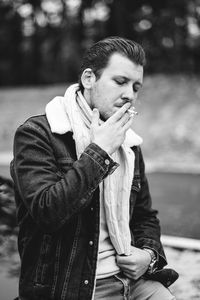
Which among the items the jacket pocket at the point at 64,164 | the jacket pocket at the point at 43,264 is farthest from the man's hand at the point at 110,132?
the jacket pocket at the point at 43,264

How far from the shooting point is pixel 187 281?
3.59 m

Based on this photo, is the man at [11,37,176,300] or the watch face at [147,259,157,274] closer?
the man at [11,37,176,300]

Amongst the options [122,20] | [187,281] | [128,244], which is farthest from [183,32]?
[128,244]

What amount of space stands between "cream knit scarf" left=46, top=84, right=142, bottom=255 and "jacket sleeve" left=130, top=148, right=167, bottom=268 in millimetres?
270

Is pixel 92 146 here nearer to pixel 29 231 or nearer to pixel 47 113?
pixel 47 113

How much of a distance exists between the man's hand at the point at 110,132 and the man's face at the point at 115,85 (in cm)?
21

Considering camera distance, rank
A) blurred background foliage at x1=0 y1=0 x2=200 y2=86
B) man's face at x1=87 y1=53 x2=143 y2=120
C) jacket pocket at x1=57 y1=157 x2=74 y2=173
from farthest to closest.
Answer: blurred background foliage at x1=0 y1=0 x2=200 y2=86, man's face at x1=87 y1=53 x2=143 y2=120, jacket pocket at x1=57 y1=157 x2=74 y2=173

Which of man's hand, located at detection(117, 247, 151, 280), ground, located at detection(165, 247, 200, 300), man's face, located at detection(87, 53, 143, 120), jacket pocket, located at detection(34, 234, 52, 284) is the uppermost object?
man's face, located at detection(87, 53, 143, 120)

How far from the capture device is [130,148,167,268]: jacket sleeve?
249 centimetres

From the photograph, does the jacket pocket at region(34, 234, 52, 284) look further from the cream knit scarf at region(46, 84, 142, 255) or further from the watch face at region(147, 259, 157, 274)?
the watch face at region(147, 259, 157, 274)

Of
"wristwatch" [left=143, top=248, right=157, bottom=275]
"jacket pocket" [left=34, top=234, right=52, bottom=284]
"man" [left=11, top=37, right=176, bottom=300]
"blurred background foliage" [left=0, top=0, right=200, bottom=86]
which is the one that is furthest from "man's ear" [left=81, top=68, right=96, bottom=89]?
"blurred background foliage" [left=0, top=0, right=200, bottom=86]

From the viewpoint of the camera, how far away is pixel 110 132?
2.04 m

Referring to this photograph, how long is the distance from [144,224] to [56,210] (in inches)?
33.2

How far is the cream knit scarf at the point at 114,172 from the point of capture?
2162 mm
